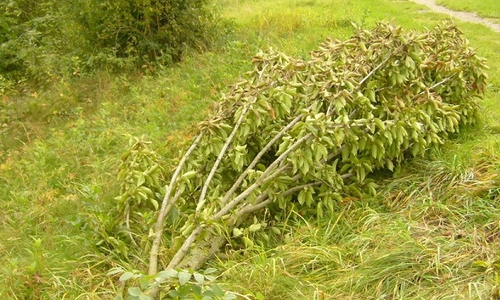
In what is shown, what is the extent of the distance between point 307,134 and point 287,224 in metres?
0.76

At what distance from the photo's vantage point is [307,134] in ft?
13.7

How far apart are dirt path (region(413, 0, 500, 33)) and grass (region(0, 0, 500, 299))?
3871mm

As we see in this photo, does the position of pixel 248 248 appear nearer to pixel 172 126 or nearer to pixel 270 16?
pixel 172 126

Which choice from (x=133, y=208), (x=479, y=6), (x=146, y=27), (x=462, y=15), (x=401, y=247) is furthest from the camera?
(x=479, y=6)

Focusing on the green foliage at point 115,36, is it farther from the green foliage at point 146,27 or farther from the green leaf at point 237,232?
the green leaf at point 237,232

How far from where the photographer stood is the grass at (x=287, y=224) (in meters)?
3.48

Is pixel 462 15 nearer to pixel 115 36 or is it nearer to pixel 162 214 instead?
pixel 115 36

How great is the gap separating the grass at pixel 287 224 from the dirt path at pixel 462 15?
12.7 feet

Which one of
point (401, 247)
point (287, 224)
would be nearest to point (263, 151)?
point (287, 224)

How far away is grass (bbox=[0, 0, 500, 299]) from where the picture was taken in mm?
3479

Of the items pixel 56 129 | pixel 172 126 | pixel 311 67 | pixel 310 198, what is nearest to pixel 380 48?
pixel 311 67

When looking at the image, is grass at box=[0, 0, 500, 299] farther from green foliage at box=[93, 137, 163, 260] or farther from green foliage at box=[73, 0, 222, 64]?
green foliage at box=[73, 0, 222, 64]

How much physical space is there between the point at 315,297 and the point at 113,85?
19.8ft

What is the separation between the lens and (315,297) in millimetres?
3377
